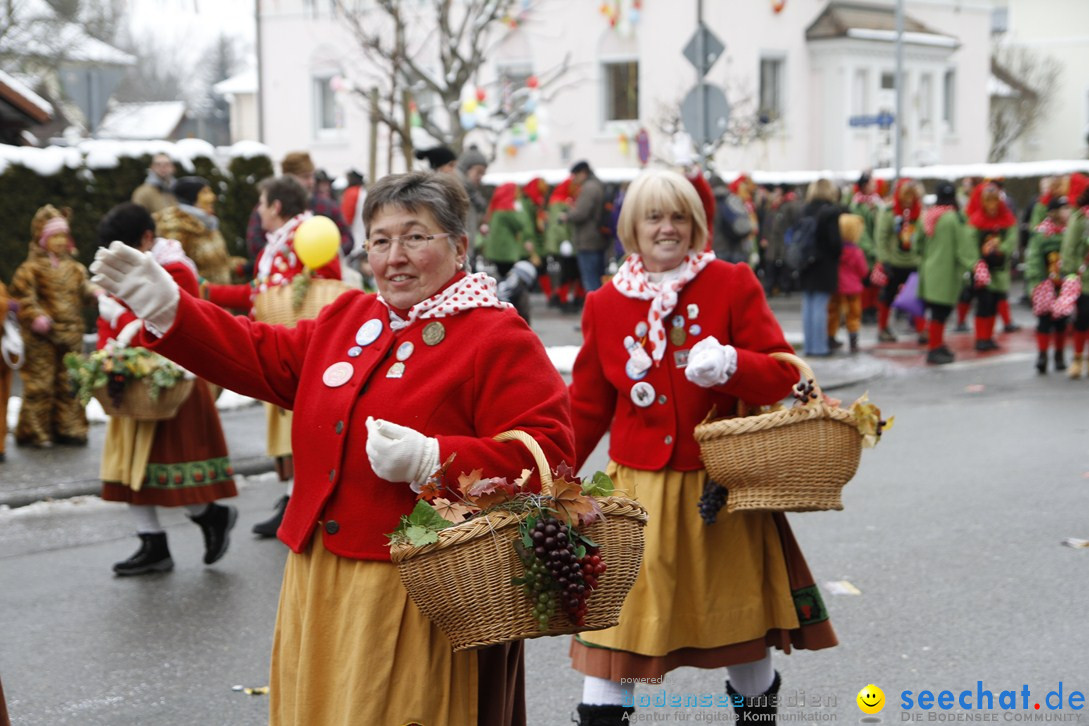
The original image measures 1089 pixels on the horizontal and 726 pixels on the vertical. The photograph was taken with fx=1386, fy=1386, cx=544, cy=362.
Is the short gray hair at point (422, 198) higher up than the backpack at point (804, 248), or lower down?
higher up

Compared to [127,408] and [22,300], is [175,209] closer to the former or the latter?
[22,300]

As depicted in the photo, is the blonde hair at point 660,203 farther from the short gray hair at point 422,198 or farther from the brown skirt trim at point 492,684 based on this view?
the brown skirt trim at point 492,684

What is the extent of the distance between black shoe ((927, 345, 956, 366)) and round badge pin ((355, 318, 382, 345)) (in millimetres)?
12595

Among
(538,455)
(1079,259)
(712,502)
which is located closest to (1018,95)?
(1079,259)

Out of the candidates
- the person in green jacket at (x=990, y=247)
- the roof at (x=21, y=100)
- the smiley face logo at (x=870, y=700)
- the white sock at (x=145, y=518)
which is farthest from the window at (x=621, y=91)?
the smiley face logo at (x=870, y=700)

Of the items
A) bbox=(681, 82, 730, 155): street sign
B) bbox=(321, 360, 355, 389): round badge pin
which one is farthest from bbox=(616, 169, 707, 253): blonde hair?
bbox=(681, 82, 730, 155): street sign

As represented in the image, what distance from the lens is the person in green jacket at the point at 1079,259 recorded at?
13.2 m

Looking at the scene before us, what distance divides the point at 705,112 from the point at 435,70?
2043 cm

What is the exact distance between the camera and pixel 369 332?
3377 millimetres

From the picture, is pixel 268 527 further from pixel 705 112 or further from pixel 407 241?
pixel 705 112

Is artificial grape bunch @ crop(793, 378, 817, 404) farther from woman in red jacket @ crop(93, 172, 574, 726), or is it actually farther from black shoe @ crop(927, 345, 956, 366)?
black shoe @ crop(927, 345, 956, 366)

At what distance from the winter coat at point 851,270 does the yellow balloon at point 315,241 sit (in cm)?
938

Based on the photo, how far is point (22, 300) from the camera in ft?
34.0

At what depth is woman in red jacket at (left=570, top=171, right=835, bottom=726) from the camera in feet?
13.8
